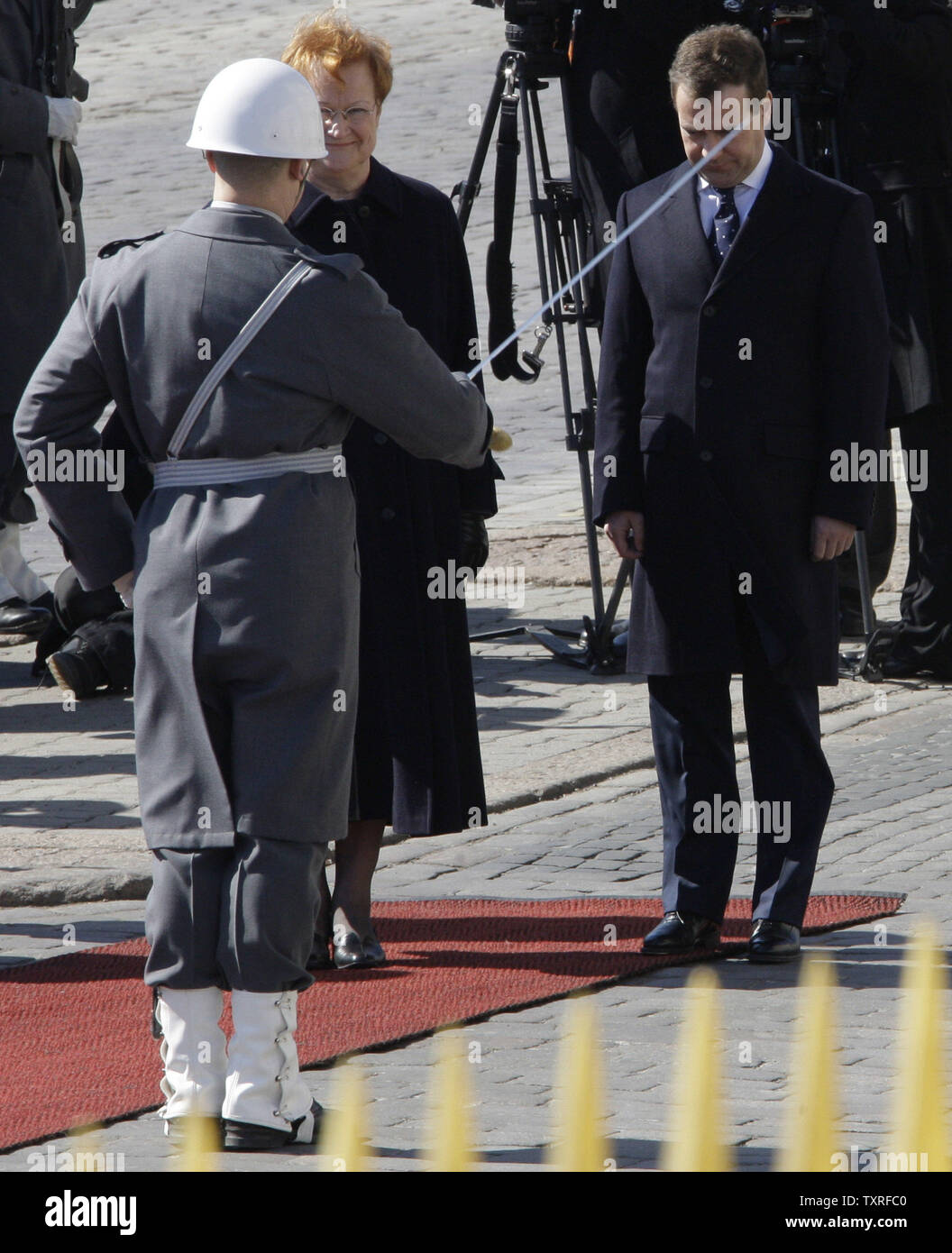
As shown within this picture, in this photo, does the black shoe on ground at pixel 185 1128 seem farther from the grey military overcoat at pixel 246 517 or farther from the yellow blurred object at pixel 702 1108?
the yellow blurred object at pixel 702 1108

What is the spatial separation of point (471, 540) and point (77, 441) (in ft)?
5.74

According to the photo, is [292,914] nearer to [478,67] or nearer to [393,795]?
[393,795]

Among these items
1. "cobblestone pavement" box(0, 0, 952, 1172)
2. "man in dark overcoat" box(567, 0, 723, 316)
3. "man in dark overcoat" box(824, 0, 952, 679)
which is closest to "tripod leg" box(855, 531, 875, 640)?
"cobblestone pavement" box(0, 0, 952, 1172)

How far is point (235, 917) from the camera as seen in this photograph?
4527 mm

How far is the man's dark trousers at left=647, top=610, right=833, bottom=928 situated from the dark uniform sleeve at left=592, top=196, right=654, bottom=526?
0.46m

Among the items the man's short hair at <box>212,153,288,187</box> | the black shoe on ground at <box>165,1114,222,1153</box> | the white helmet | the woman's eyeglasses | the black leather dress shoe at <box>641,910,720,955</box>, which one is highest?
the white helmet

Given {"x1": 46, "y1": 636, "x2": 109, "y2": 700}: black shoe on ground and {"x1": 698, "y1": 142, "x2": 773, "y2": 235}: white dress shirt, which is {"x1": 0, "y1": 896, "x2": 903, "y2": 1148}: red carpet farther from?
{"x1": 46, "y1": 636, "x2": 109, "y2": 700}: black shoe on ground

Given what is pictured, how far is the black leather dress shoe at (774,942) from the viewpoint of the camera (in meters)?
5.98

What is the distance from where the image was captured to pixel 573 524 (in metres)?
12.9

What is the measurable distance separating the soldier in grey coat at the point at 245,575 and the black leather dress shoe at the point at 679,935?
1.63 m

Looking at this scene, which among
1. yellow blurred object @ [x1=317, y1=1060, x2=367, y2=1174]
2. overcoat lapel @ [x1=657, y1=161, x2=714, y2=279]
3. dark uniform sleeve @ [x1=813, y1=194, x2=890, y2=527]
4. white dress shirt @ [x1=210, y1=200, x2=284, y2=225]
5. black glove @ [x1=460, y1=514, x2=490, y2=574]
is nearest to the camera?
yellow blurred object @ [x1=317, y1=1060, x2=367, y2=1174]

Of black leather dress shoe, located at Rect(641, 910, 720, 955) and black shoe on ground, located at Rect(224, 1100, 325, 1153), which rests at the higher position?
black shoe on ground, located at Rect(224, 1100, 325, 1153)

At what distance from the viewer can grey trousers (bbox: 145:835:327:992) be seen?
4516 millimetres

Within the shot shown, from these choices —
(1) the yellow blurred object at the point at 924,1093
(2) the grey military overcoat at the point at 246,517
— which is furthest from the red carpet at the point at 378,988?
(1) the yellow blurred object at the point at 924,1093
